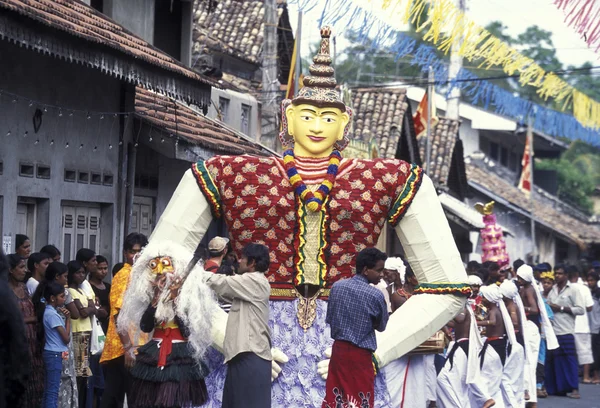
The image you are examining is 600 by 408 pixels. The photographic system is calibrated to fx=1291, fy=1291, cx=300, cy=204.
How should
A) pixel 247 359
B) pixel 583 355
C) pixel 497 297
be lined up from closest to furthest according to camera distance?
pixel 247 359
pixel 497 297
pixel 583 355

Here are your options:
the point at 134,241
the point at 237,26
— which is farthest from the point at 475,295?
the point at 237,26

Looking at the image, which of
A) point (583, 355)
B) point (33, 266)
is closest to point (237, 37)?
point (583, 355)

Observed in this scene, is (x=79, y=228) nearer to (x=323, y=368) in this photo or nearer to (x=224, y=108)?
(x=323, y=368)

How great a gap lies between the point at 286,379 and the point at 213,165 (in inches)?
62.0

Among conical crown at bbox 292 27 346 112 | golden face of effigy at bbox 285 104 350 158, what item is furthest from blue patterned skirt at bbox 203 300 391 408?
conical crown at bbox 292 27 346 112

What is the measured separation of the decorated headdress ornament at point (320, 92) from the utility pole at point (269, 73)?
8905 mm

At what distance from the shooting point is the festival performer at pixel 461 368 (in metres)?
12.8

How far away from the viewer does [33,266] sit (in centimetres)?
1080

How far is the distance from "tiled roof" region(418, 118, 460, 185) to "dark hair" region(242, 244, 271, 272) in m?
22.4

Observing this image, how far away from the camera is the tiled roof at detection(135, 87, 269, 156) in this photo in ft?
50.2

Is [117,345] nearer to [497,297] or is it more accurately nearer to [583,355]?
[497,297]

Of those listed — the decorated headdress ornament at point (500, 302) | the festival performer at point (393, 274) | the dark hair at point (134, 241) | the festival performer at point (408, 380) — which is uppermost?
the dark hair at point (134, 241)

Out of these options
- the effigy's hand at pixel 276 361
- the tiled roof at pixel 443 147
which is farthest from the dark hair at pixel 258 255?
the tiled roof at pixel 443 147

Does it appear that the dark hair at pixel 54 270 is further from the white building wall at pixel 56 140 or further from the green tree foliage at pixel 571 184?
the green tree foliage at pixel 571 184
